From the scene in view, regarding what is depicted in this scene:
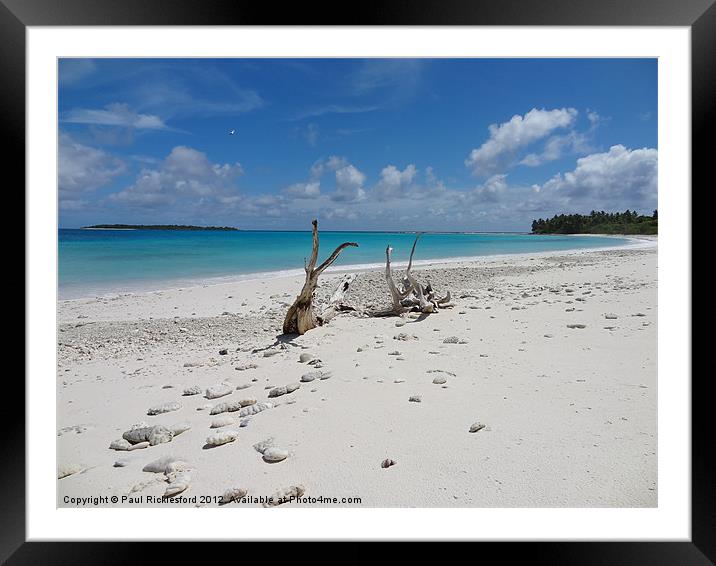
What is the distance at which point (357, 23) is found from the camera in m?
1.82

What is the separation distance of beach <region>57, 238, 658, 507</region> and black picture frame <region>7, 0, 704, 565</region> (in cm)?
23

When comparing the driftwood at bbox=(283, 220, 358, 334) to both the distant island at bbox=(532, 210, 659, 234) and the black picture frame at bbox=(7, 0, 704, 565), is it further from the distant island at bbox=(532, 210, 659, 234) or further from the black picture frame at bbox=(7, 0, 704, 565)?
the distant island at bbox=(532, 210, 659, 234)

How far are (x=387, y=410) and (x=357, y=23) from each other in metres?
2.18

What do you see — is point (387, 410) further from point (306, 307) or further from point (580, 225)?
point (580, 225)

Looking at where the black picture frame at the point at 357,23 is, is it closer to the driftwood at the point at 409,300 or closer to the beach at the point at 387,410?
the beach at the point at 387,410

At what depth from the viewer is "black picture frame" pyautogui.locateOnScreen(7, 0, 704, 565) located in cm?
179

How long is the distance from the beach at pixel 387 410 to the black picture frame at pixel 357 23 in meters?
0.23

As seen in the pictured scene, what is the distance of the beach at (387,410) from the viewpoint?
1903mm

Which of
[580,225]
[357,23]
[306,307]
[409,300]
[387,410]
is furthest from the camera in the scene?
[580,225]

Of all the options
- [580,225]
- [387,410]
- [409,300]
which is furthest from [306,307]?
[580,225]

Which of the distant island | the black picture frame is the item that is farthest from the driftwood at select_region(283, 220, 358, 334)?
the distant island
